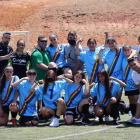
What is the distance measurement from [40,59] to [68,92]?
3.43 ft

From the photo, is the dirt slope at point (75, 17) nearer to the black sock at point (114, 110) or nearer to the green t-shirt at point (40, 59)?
the green t-shirt at point (40, 59)

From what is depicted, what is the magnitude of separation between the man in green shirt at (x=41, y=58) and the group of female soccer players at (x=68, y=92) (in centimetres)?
37

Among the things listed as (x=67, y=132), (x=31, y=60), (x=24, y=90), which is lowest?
(x=67, y=132)

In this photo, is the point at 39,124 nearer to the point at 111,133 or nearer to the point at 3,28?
the point at 111,133

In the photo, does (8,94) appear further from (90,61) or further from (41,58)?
(90,61)

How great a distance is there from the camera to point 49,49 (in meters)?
9.86

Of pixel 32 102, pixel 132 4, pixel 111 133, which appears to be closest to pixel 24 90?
pixel 32 102

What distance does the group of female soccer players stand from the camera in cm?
873

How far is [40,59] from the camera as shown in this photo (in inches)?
Result: 377

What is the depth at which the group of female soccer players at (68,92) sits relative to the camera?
873cm

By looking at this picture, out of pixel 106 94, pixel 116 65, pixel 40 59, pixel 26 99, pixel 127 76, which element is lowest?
pixel 26 99

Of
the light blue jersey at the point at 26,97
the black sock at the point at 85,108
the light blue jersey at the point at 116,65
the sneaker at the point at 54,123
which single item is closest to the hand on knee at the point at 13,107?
the light blue jersey at the point at 26,97

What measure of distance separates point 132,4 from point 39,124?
49.3 meters

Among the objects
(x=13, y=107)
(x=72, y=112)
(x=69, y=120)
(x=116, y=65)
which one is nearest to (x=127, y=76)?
(x=116, y=65)
